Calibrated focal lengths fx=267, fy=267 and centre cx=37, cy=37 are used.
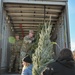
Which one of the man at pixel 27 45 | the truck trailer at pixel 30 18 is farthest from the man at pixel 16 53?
the man at pixel 27 45

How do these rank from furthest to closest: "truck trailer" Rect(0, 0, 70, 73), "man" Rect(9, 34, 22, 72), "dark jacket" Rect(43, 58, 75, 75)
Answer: "man" Rect(9, 34, 22, 72) → "truck trailer" Rect(0, 0, 70, 73) → "dark jacket" Rect(43, 58, 75, 75)

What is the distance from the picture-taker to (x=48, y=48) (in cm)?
593

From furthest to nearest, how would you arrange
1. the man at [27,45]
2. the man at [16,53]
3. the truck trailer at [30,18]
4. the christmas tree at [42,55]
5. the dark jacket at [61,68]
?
1. the man at [16,53]
2. the man at [27,45]
3. the truck trailer at [30,18]
4. the christmas tree at [42,55]
5. the dark jacket at [61,68]

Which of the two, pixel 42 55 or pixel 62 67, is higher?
pixel 42 55

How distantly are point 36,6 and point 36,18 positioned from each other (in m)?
0.90

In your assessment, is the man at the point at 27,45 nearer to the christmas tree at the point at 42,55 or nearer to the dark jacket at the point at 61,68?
the christmas tree at the point at 42,55

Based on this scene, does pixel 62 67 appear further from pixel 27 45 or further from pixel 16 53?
pixel 16 53

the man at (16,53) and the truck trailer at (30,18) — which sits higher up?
the truck trailer at (30,18)

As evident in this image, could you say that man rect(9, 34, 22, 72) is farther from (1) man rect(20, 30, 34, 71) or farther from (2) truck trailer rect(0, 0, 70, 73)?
(1) man rect(20, 30, 34, 71)

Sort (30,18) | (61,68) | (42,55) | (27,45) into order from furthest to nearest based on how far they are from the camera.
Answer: (30,18) → (27,45) → (42,55) → (61,68)

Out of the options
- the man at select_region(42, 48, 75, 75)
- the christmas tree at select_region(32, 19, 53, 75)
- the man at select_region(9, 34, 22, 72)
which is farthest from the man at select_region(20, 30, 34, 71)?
the man at select_region(42, 48, 75, 75)

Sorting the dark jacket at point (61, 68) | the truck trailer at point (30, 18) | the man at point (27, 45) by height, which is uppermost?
the truck trailer at point (30, 18)

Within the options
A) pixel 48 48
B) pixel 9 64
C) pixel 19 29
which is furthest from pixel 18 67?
pixel 48 48

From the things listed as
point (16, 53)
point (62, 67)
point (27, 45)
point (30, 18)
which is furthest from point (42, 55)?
point (16, 53)
